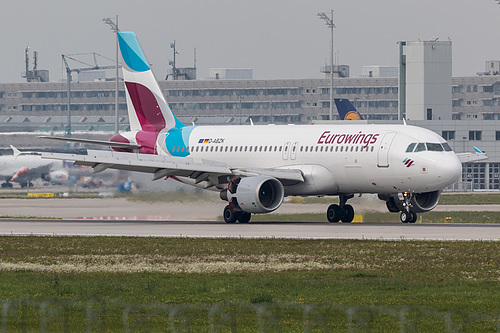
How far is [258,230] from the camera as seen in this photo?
40.6 meters

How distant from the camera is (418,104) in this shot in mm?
121188

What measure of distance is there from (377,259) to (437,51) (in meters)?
96.2

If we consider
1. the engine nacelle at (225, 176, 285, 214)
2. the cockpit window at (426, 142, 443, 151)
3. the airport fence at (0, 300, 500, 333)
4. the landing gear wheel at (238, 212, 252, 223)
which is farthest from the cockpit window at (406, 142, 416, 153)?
the airport fence at (0, 300, 500, 333)

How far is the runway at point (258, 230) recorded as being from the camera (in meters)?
36.7

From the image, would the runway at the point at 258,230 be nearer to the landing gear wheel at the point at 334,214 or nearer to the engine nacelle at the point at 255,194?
the engine nacelle at the point at 255,194

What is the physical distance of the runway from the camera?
3666 centimetres

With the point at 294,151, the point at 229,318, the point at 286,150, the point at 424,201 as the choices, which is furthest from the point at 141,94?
the point at 229,318

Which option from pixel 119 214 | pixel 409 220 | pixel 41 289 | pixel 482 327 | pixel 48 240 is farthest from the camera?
pixel 119 214

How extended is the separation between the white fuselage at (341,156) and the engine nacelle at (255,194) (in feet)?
6.42

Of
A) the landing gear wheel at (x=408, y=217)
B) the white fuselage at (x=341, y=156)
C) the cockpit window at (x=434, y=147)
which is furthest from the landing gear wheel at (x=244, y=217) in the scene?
the cockpit window at (x=434, y=147)

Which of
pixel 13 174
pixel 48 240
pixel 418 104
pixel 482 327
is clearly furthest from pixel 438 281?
pixel 418 104

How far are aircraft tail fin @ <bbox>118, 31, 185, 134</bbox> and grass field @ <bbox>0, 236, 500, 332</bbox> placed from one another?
19313 mm

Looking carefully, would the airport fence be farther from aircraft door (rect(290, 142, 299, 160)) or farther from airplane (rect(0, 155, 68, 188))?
airplane (rect(0, 155, 68, 188))

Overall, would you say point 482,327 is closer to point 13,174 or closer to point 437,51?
point 13,174
